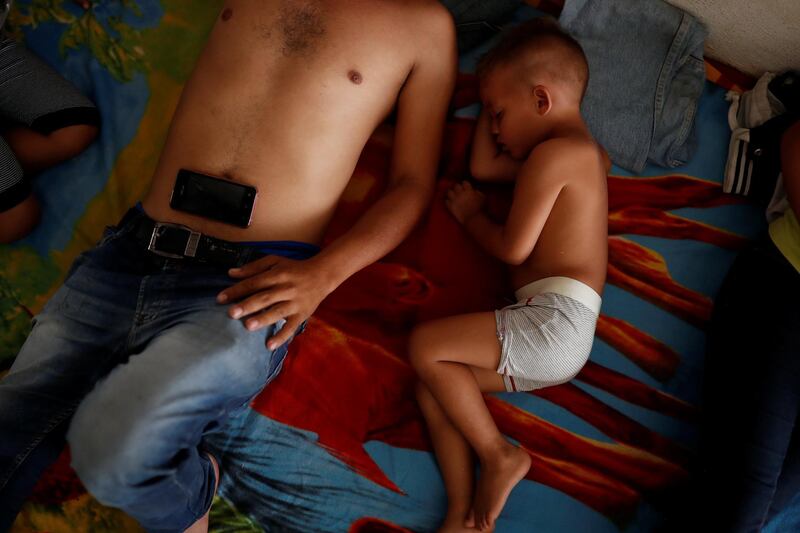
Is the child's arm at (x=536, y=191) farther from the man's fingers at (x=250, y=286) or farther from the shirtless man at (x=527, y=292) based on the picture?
the man's fingers at (x=250, y=286)

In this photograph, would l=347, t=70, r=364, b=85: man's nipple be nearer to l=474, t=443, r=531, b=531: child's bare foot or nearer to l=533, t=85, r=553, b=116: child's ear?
l=533, t=85, r=553, b=116: child's ear

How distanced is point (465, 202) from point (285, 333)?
1.91ft

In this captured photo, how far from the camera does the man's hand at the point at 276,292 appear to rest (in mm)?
1203

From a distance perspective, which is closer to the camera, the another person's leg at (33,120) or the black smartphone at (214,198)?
the black smartphone at (214,198)

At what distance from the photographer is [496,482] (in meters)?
1.33

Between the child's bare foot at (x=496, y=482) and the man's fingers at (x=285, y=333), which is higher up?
the man's fingers at (x=285, y=333)

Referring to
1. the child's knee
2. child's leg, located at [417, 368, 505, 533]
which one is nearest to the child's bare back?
child's leg, located at [417, 368, 505, 533]

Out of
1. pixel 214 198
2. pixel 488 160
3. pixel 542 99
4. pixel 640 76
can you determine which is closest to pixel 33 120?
pixel 214 198

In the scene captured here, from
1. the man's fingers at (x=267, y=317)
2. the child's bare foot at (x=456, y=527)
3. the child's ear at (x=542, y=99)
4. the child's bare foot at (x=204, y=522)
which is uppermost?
the child's ear at (x=542, y=99)

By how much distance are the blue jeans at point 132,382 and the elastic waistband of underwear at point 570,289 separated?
576mm

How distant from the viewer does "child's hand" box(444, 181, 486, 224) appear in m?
1.54

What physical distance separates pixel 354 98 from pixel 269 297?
19.1 inches

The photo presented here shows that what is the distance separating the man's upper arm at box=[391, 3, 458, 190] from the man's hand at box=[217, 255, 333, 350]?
34cm

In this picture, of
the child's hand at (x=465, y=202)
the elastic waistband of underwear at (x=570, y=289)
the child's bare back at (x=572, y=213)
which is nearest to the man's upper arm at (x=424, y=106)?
the child's hand at (x=465, y=202)
